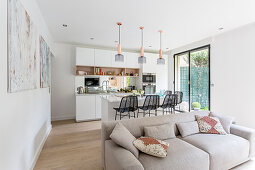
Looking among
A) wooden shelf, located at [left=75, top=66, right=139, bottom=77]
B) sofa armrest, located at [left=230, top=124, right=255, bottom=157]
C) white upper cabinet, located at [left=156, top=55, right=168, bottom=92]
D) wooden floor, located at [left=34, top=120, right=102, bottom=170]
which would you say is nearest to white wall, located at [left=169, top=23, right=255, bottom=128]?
sofa armrest, located at [left=230, top=124, right=255, bottom=157]

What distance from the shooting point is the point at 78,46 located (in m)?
4.94

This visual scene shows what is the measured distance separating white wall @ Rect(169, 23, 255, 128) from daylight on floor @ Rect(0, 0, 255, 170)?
0.08ft

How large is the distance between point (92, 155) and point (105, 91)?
115 inches

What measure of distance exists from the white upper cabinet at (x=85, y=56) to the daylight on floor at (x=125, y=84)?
35 mm

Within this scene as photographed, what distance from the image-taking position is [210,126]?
2.31 metres

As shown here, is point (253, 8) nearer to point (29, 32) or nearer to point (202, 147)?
point (202, 147)

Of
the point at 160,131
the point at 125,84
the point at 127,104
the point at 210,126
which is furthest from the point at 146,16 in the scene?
the point at 125,84

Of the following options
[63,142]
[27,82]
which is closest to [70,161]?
[63,142]

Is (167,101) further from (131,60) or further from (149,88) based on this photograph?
(131,60)

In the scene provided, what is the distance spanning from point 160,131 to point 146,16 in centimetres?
231

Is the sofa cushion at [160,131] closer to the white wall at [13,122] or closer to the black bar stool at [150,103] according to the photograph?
the black bar stool at [150,103]

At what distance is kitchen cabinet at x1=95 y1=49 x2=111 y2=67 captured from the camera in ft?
16.1

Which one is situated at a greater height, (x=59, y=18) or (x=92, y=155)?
(x=59, y=18)

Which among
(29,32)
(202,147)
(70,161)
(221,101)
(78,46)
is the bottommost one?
(70,161)
